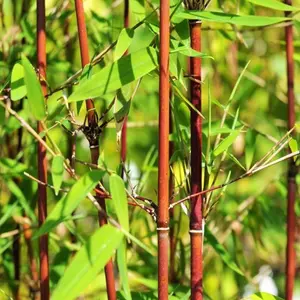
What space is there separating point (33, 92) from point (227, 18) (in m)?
0.18

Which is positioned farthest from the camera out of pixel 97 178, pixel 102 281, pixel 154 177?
pixel 154 177

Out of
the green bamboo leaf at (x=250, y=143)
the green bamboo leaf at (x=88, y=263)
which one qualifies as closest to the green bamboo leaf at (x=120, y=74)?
the green bamboo leaf at (x=88, y=263)

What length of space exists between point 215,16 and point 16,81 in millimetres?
169

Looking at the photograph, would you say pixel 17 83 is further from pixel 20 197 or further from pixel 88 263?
pixel 20 197

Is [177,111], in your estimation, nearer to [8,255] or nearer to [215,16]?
[215,16]

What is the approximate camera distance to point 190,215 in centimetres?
69

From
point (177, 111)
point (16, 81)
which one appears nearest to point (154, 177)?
point (177, 111)

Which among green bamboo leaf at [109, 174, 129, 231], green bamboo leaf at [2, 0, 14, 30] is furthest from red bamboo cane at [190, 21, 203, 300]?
green bamboo leaf at [2, 0, 14, 30]

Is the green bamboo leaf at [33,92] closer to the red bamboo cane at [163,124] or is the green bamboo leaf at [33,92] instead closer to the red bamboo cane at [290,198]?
the red bamboo cane at [163,124]

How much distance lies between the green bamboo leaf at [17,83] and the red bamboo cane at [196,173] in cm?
14

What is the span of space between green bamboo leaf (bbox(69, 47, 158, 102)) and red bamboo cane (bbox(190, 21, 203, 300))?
55mm

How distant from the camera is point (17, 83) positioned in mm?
670

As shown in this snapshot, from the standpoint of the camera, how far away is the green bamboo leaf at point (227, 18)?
65cm

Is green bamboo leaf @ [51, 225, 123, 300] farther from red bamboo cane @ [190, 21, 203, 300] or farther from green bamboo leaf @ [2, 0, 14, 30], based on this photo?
green bamboo leaf @ [2, 0, 14, 30]
